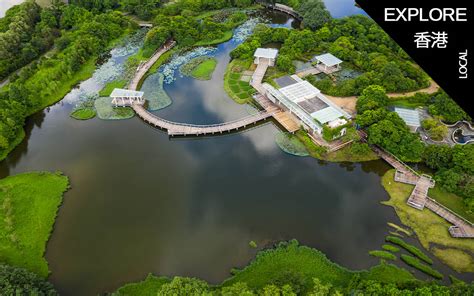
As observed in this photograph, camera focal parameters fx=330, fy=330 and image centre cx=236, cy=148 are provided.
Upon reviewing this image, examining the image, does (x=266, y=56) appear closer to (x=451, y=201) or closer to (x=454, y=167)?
(x=454, y=167)

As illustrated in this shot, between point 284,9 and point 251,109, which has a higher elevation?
point 284,9

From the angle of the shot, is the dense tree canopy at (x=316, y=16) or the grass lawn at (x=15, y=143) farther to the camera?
the dense tree canopy at (x=316, y=16)

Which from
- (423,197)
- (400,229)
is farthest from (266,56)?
(400,229)

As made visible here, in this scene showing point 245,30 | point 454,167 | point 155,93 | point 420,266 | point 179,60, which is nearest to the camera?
point 420,266

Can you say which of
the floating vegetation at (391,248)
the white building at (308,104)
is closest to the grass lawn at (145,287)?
the floating vegetation at (391,248)

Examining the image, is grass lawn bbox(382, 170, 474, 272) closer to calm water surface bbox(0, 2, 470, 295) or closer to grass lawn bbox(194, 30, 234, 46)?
calm water surface bbox(0, 2, 470, 295)

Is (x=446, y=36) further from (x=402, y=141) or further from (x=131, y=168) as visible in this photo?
(x=131, y=168)

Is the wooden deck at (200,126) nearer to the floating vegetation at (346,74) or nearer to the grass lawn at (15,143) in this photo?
the floating vegetation at (346,74)
